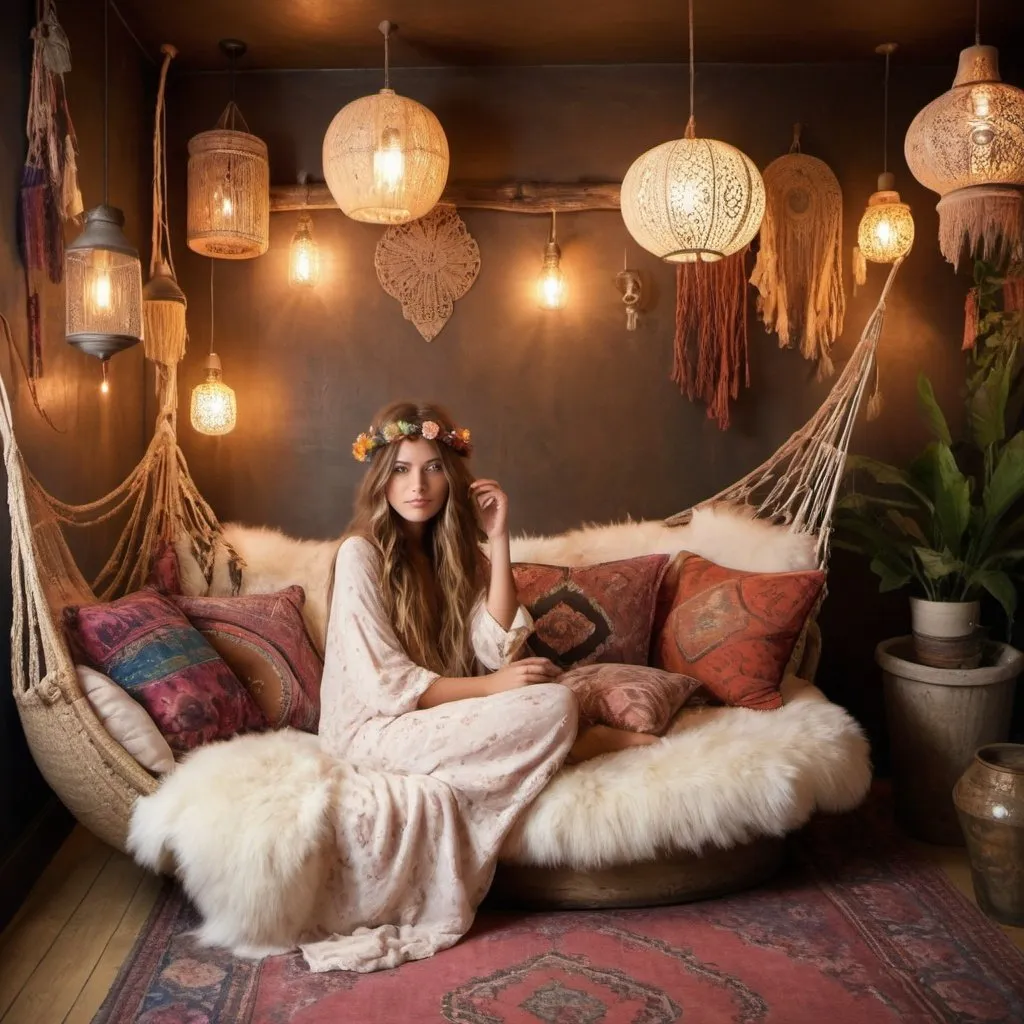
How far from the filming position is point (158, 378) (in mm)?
3422

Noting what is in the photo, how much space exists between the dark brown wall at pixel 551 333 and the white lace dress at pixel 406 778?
1278mm

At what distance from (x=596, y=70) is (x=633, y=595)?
5.93ft

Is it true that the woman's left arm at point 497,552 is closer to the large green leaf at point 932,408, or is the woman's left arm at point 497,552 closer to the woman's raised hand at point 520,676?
the woman's raised hand at point 520,676

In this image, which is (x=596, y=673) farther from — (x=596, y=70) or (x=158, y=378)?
(x=596, y=70)

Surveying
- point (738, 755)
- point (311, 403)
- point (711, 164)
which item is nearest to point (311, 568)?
point (311, 403)

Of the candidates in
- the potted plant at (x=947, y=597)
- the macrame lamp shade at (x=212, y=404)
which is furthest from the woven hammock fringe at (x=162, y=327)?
the potted plant at (x=947, y=597)

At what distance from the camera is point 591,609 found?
312cm

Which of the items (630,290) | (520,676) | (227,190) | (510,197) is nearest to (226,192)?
(227,190)

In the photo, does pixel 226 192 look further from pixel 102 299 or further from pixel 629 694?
pixel 629 694

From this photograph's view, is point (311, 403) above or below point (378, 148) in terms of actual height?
below

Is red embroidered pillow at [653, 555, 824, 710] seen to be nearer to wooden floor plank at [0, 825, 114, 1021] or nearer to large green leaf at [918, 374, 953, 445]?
large green leaf at [918, 374, 953, 445]

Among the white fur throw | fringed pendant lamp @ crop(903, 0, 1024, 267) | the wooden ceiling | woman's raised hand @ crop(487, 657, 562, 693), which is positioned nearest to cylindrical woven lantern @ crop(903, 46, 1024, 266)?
fringed pendant lamp @ crop(903, 0, 1024, 267)

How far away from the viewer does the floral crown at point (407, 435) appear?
8.63 ft

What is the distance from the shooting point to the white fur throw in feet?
10.5
